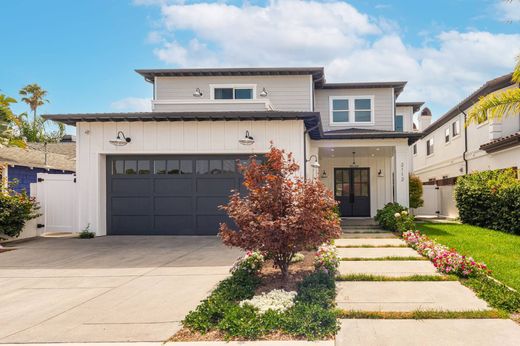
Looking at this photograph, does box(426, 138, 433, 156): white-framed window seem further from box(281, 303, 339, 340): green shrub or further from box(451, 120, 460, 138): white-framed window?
box(281, 303, 339, 340): green shrub

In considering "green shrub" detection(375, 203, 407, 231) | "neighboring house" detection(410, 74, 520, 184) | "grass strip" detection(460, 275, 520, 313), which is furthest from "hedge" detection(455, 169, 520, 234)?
"grass strip" detection(460, 275, 520, 313)

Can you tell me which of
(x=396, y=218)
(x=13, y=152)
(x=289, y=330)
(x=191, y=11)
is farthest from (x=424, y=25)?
(x=13, y=152)

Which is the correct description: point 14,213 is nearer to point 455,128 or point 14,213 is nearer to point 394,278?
point 394,278

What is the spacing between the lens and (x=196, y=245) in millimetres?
10109

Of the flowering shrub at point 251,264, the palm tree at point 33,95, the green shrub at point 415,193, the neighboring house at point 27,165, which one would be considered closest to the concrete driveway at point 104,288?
the flowering shrub at point 251,264

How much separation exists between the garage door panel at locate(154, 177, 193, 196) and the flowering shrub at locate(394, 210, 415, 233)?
7068 mm

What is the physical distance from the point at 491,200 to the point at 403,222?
190 inches

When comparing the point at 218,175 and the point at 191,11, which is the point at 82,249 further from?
the point at 191,11

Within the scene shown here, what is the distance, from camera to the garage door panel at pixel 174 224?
11.9 metres

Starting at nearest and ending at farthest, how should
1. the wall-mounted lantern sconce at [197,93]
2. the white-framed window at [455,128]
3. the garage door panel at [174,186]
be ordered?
the garage door panel at [174,186] < the wall-mounted lantern sconce at [197,93] < the white-framed window at [455,128]

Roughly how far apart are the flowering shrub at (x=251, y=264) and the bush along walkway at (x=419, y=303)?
151cm

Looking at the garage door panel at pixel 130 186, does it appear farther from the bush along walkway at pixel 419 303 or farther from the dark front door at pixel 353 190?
the dark front door at pixel 353 190

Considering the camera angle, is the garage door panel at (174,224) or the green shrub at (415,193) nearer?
the garage door panel at (174,224)

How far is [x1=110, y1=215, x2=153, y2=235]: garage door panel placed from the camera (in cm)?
1205
